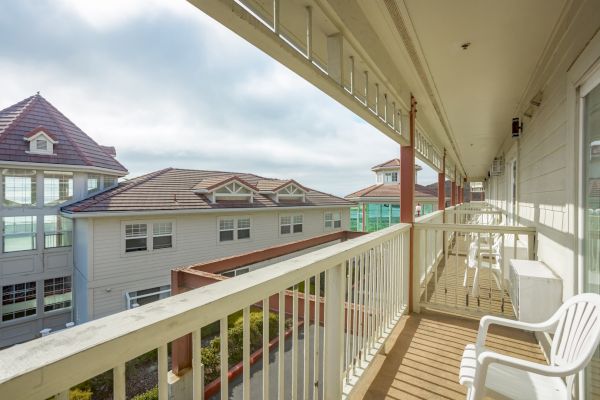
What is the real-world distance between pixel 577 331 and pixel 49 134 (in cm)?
1075

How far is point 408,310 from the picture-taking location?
10.4 ft

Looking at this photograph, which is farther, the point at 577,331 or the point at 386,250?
the point at 386,250

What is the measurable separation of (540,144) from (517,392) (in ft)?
8.31

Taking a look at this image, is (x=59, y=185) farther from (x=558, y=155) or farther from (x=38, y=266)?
(x=558, y=155)

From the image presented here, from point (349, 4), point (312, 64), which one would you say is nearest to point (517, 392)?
point (312, 64)

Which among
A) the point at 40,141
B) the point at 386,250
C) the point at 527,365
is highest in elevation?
Result: the point at 40,141

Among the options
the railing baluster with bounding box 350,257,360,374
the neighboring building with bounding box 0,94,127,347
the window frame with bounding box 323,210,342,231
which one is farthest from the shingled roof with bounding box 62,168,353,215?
the railing baluster with bounding box 350,257,360,374

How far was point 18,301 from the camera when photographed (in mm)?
7512

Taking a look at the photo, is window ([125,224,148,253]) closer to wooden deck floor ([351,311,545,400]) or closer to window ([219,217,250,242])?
window ([219,217,250,242])

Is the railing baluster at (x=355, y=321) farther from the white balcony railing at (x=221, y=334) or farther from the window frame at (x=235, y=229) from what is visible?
the window frame at (x=235, y=229)

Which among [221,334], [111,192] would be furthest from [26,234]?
[221,334]

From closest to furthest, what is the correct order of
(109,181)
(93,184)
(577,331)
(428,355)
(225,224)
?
(577,331)
(428,355)
(93,184)
(109,181)
(225,224)

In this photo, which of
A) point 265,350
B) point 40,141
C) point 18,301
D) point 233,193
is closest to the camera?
point 265,350

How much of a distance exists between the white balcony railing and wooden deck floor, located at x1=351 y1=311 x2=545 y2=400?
190 millimetres
